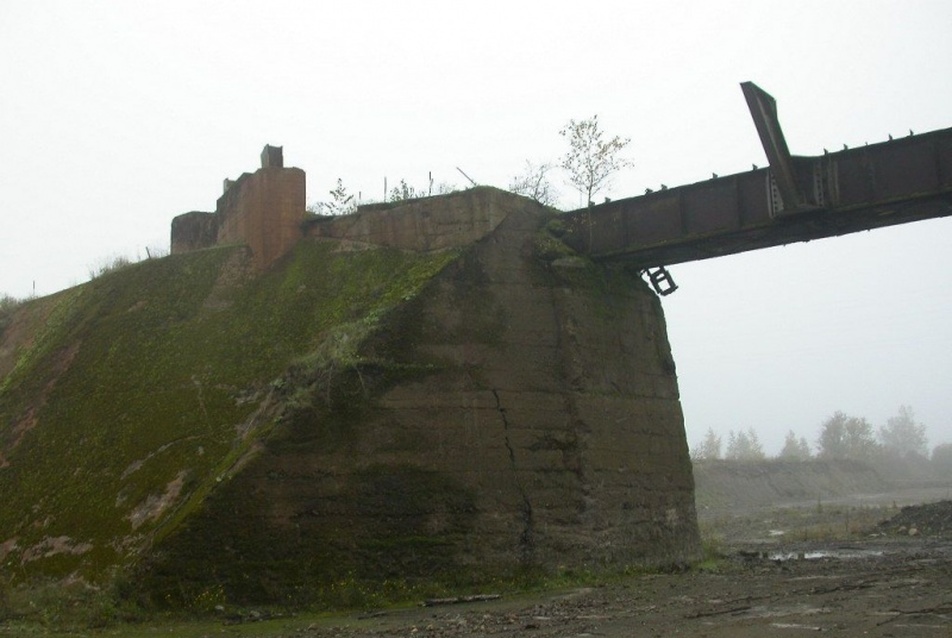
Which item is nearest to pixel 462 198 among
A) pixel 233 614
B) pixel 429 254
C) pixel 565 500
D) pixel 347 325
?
pixel 429 254

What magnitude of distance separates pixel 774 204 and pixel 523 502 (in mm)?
6551

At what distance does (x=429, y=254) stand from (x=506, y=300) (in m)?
1.66

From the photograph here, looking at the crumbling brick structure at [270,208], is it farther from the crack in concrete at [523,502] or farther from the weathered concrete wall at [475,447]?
the crack in concrete at [523,502]

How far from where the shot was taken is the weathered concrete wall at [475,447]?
13664 mm

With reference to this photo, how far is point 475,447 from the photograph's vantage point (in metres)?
15.4

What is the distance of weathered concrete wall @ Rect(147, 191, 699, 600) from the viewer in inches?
538

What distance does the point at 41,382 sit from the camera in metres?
18.3

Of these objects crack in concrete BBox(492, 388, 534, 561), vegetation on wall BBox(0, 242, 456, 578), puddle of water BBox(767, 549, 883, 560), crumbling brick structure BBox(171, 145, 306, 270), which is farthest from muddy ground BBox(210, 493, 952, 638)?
crumbling brick structure BBox(171, 145, 306, 270)

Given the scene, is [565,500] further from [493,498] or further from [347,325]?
[347,325]

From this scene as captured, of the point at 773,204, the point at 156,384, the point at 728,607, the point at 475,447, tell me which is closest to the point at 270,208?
the point at 156,384

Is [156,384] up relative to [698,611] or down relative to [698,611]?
up

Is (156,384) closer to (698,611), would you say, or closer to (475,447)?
(475,447)

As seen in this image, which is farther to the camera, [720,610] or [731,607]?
[731,607]

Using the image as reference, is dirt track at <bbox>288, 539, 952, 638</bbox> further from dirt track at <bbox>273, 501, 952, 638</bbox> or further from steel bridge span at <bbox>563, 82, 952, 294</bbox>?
steel bridge span at <bbox>563, 82, 952, 294</bbox>
